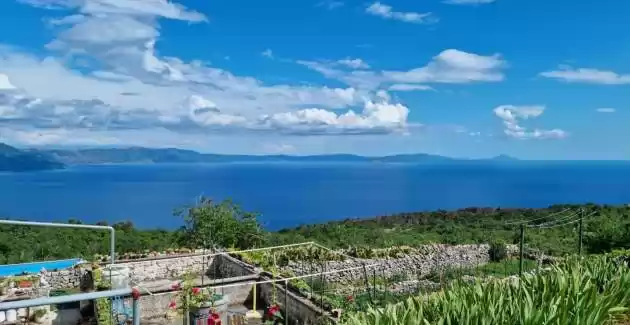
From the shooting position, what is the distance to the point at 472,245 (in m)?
22.1

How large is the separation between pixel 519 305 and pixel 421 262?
15746mm

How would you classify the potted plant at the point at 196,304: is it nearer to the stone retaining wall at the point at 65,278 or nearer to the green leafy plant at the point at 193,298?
the green leafy plant at the point at 193,298

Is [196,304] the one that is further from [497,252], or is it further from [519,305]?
[497,252]

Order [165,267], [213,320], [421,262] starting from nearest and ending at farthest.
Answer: [213,320] < [165,267] < [421,262]

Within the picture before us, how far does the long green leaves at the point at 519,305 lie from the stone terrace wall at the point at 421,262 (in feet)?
33.7

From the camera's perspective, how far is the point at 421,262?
773 inches

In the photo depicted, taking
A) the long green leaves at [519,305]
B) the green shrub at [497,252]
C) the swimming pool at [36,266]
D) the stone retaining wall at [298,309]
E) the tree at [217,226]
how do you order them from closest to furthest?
the long green leaves at [519,305] < the stone retaining wall at [298,309] < the swimming pool at [36,266] < the tree at [217,226] < the green shrub at [497,252]

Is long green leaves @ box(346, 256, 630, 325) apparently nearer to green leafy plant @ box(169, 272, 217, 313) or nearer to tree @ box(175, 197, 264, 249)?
green leafy plant @ box(169, 272, 217, 313)

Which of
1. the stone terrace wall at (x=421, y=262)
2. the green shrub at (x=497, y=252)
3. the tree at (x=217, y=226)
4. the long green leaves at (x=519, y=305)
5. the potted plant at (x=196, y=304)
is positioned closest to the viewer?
the long green leaves at (x=519, y=305)

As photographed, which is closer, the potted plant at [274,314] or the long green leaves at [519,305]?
the long green leaves at [519,305]

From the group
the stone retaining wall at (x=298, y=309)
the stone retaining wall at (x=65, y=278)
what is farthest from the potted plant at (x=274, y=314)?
the stone retaining wall at (x=65, y=278)

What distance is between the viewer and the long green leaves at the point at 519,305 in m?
4.11

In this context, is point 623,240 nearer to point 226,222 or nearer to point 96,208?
point 226,222

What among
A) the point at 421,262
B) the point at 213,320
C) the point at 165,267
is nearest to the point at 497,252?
the point at 421,262
